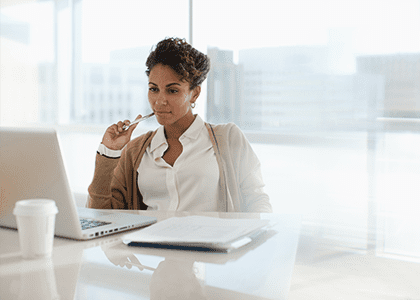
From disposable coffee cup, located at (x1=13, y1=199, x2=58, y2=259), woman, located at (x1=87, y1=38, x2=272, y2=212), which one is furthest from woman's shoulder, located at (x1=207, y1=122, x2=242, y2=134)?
disposable coffee cup, located at (x1=13, y1=199, x2=58, y2=259)

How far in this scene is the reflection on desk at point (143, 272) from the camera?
62 cm

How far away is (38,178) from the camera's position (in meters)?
0.85

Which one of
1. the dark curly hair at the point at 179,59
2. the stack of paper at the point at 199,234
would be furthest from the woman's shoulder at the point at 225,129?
the stack of paper at the point at 199,234

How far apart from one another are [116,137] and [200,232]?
89cm

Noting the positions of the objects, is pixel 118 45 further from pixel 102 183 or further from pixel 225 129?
pixel 102 183

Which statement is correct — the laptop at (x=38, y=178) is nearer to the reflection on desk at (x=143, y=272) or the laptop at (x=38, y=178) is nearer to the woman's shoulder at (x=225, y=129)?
the reflection on desk at (x=143, y=272)

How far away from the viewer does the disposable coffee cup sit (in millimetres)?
715

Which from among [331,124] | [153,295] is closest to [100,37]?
[331,124]

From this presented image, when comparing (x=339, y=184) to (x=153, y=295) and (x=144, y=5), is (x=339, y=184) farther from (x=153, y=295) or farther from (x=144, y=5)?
(x=153, y=295)

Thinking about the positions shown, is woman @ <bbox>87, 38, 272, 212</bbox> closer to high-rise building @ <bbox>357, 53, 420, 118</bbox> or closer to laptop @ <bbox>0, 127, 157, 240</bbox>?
laptop @ <bbox>0, 127, 157, 240</bbox>

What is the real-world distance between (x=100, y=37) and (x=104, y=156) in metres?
2.57

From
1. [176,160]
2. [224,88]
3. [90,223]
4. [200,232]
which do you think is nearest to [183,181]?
[176,160]

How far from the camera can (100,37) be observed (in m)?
3.83

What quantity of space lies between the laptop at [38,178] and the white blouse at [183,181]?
2.09ft
